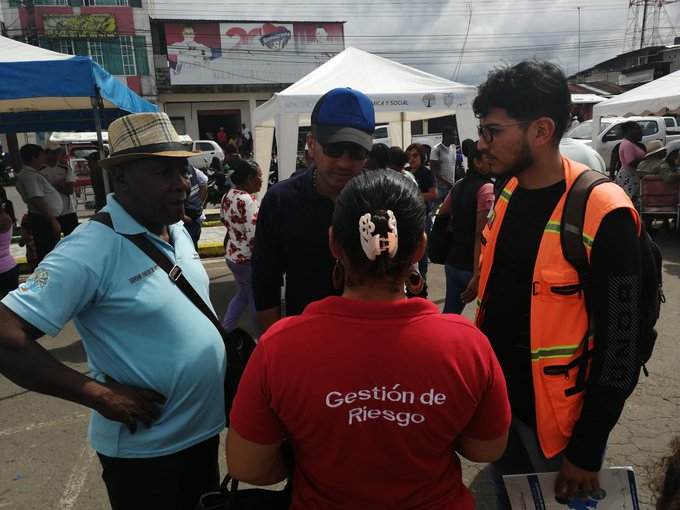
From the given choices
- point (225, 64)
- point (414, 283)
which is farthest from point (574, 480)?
point (225, 64)

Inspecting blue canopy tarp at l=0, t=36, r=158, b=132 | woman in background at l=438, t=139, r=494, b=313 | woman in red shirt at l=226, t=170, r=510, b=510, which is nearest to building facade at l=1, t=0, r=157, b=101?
blue canopy tarp at l=0, t=36, r=158, b=132

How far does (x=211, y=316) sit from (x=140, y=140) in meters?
0.63

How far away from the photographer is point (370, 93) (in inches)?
256

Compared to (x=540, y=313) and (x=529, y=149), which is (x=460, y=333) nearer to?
(x=540, y=313)

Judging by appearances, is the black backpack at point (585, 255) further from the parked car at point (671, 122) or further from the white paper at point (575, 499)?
the parked car at point (671, 122)

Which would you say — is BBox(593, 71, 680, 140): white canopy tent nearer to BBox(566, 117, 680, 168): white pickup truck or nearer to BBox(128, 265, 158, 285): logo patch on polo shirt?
BBox(566, 117, 680, 168): white pickup truck

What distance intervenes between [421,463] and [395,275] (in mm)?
439

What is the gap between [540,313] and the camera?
62.4 inches

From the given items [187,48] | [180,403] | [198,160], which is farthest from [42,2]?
[180,403]

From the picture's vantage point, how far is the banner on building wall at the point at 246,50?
3438cm

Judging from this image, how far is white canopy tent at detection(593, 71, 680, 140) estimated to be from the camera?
916 cm

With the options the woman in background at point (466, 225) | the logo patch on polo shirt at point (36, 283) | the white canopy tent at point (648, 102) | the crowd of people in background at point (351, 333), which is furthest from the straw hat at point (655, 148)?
the logo patch on polo shirt at point (36, 283)

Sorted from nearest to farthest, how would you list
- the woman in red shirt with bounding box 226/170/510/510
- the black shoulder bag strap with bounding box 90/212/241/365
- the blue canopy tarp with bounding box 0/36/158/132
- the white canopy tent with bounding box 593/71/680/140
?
1. the woman in red shirt with bounding box 226/170/510/510
2. the black shoulder bag strap with bounding box 90/212/241/365
3. the blue canopy tarp with bounding box 0/36/158/132
4. the white canopy tent with bounding box 593/71/680/140

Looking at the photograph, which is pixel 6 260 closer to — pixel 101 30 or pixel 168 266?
pixel 168 266
